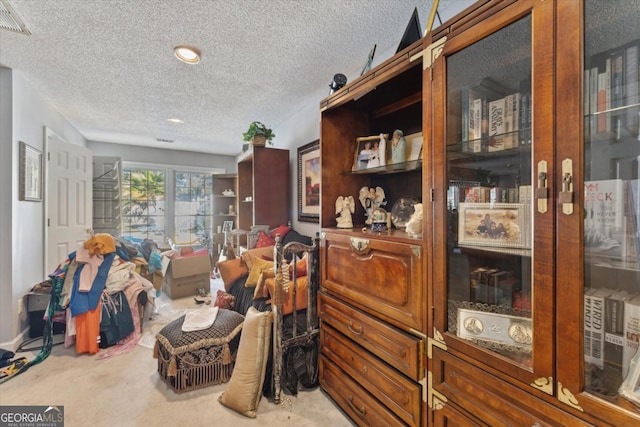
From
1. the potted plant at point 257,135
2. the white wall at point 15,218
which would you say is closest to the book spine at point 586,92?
the potted plant at point 257,135

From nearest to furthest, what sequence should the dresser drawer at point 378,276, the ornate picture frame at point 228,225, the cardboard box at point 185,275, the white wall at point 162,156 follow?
the dresser drawer at point 378,276
the cardboard box at point 185,275
the white wall at point 162,156
the ornate picture frame at point 228,225

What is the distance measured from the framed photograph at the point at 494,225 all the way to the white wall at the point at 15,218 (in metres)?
3.62

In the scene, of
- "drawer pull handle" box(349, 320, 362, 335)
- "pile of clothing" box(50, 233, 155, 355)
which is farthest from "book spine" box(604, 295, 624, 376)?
"pile of clothing" box(50, 233, 155, 355)

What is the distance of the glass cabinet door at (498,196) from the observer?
86cm

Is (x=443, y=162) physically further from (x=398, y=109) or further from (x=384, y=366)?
(x=384, y=366)

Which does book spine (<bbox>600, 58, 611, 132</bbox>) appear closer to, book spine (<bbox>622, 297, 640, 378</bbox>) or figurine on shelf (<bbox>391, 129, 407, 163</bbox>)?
book spine (<bbox>622, 297, 640, 378</bbox>)

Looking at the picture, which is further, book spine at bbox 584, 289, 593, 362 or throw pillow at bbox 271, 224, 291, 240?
throw pillow at bbox 271, 224, 291, 240

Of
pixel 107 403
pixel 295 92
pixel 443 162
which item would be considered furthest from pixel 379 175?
pixel 107 403

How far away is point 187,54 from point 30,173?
215 centimetres

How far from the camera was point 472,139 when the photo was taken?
3.71ft

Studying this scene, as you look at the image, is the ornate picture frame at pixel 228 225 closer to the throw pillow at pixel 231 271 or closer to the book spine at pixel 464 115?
the throw pillow at pixel 231 271

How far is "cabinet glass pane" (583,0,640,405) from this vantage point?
767 millimetres

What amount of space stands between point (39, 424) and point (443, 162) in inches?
110

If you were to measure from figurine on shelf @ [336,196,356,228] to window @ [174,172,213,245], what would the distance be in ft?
15.8
